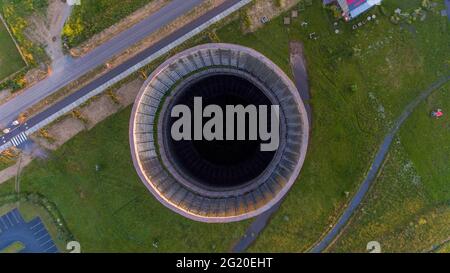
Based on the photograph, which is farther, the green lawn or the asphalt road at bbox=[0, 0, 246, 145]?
the asphalt road at bbox=[0, 0, 246, 145]

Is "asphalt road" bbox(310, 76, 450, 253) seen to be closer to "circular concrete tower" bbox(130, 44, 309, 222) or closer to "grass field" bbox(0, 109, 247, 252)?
"circular concrete tower" bbox(130, 44, 309, 222)

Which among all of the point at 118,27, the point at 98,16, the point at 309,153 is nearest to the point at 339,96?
the point at 309,153

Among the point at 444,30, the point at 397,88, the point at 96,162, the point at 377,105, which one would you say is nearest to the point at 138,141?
the point at 96,162

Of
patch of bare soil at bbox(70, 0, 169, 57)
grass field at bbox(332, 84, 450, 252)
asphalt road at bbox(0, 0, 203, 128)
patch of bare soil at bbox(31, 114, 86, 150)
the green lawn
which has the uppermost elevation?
patch of bare soil at bbox(70, 0, 169, 57)

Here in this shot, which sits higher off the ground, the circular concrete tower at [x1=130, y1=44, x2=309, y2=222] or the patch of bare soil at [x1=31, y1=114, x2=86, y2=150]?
the patch of bare soil at [x1=31, y1=114, x2=86, y2=150]

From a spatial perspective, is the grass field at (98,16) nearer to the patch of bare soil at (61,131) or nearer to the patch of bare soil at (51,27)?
the patch of bare soil at (51,27)

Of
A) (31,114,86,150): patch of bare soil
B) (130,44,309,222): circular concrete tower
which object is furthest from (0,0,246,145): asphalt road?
(130,44,309,222): circular concrete tower
